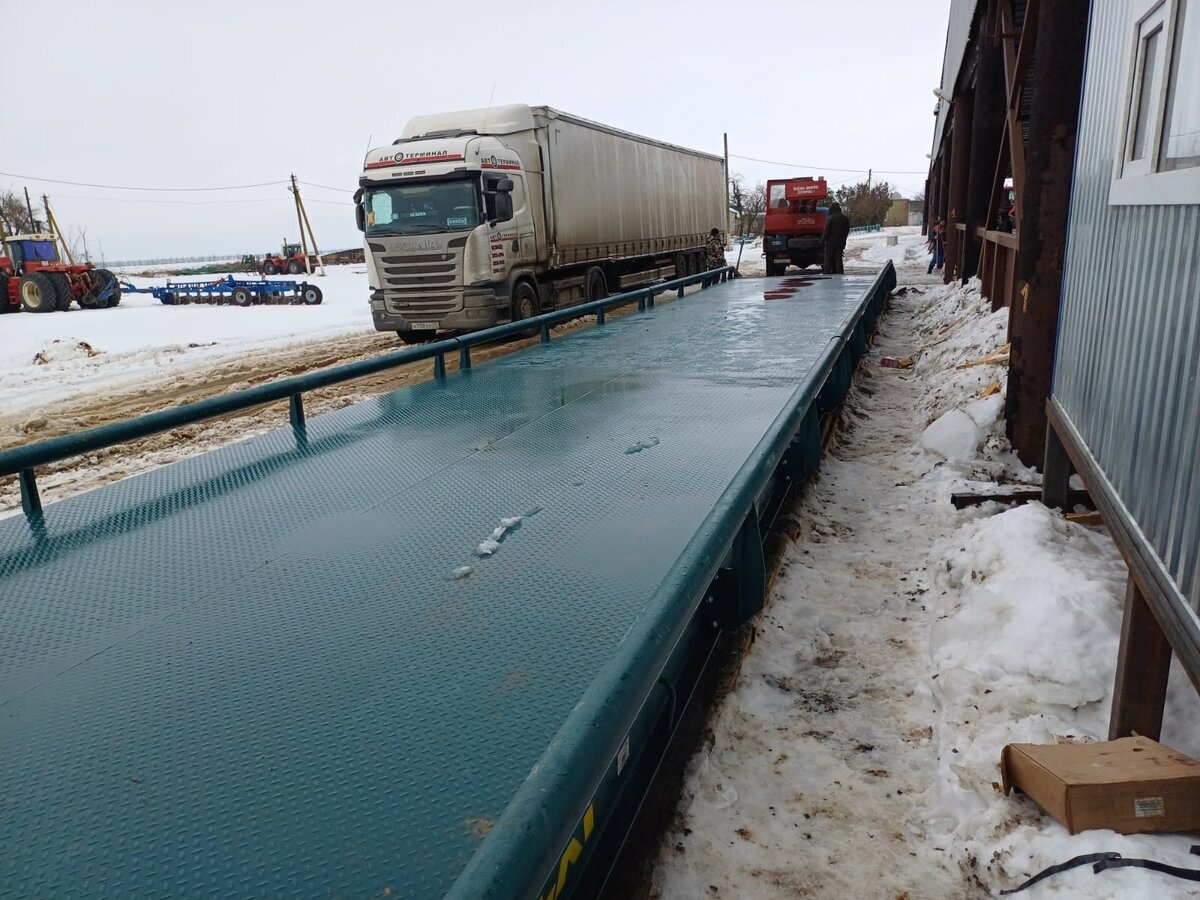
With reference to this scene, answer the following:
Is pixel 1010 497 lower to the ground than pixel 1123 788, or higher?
lower

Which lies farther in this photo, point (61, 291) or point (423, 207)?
point (61, 291)

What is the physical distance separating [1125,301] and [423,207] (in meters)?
11.3

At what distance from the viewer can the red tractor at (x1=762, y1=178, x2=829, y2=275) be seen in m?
23.8

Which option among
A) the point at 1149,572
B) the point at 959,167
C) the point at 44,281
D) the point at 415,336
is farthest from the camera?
the point at 44,281

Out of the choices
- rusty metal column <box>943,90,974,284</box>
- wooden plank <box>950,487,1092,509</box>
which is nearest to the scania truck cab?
rusty metal column <box>943,90,974,284</box>

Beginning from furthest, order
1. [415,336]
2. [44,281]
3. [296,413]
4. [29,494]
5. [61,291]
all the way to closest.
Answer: [61,291] < [44,281] < [415,336] < [296,413] < [29,494]

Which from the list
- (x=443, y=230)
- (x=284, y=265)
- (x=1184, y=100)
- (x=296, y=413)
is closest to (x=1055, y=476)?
(x=1184, y=100)

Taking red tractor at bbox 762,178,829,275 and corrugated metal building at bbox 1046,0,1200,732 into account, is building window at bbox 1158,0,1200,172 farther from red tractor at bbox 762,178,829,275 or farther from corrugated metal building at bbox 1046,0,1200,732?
red tractor at bbox 762,178,829,275

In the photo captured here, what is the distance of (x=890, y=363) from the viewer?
10.2 metres

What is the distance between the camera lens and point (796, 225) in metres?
23.8

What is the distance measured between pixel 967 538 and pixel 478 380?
12.0ft

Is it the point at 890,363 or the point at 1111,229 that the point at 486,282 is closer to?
the point at 890,363

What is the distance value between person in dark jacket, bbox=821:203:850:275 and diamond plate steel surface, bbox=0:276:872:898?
14486 millimetres

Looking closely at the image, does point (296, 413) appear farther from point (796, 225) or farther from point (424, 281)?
point (796, 225)
